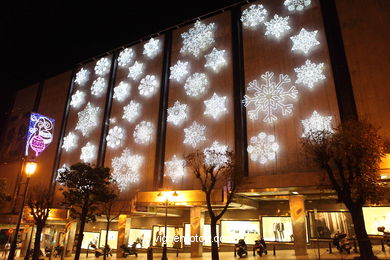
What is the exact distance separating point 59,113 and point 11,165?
10.4m

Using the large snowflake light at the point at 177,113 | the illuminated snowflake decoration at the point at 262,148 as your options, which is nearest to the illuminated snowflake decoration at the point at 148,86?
the large snowflake light at the point at 177,113

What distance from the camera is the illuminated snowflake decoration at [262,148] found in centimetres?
2484

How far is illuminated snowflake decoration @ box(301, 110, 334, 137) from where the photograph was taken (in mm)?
23094

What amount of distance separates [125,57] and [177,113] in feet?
41.9

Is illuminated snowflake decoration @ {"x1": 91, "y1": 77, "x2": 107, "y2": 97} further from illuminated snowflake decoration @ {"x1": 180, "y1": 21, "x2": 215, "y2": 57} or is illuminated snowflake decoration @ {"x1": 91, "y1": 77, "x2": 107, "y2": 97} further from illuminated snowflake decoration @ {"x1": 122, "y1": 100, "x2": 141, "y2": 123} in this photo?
illuminated snowflake decoration @ {"x1": 180, "y1": 21, "x2": 215, "y2": 57}

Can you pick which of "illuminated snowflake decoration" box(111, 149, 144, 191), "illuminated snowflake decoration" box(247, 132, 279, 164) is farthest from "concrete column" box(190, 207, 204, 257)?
"illuminated snowflake decoration" box(111, 149, 144, 191)

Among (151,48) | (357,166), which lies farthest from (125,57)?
(357,166)

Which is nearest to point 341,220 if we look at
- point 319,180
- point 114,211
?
point 319,180

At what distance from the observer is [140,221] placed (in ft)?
107

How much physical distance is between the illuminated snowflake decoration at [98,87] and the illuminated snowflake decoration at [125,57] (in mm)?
3337

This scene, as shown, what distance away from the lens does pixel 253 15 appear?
30.1m

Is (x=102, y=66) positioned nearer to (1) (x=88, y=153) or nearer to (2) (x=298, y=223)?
(1) (x=88, y=153)

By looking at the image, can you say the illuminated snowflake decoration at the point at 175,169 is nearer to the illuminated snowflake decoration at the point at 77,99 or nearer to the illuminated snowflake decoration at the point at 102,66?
the illuminated snowflake decoration at the point at 102,66

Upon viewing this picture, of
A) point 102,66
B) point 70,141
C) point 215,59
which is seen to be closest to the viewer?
point 215,59
